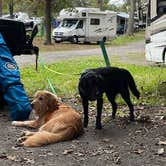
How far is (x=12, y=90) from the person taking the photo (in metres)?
8.61

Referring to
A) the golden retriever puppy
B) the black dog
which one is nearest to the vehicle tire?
the black dog

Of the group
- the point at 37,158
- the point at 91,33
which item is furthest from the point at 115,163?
the point at 91,33

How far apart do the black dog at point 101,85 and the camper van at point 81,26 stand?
105 feet

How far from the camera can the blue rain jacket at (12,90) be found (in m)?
8.45

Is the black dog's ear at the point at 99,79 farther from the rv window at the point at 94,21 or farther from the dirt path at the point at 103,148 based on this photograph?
the rv window at the point at 94,21

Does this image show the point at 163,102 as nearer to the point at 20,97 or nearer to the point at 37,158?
the point at 20,97

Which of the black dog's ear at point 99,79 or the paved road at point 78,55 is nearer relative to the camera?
the black dog's ear at point 99,79

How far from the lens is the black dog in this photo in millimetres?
7516

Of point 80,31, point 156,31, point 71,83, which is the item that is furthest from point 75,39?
point 71,83

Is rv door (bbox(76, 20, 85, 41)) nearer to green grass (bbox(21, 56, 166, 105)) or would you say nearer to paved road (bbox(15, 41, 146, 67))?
paved road (bbox(15, 41, 146, 67))

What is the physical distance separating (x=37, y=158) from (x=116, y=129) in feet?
6.91

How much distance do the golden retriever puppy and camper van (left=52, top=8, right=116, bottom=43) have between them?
32976 millimetres

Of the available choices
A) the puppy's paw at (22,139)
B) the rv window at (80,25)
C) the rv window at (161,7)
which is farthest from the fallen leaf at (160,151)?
the rv window at (80,25)

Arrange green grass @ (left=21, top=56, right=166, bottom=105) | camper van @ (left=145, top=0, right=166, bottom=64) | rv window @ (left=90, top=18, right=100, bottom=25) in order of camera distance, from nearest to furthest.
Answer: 1. green grass @ (left=21, top=56, right=166, bottom=105)
2. camper van @ (left=145, top=0, right=166, bottom=64)
3. rv window @ (left=90, top=18, right=100, bottom=25)
